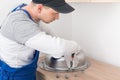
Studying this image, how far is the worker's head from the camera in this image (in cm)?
95

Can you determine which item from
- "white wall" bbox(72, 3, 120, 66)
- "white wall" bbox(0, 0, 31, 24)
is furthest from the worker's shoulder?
"white wall" bbox(72, 3, 120, 66)

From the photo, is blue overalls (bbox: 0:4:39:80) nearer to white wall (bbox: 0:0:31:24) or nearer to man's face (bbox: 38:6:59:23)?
man's face (bbox: 38:6:59:23)

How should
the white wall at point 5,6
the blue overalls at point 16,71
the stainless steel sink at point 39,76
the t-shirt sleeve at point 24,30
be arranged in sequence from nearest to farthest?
the t-shirt sleeve at point 24,30
the blue overalls at point 16,71
the stainless steel sink at point 39,76
the white wall at point 5,6

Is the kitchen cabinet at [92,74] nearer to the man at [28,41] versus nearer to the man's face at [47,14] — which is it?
the man at [28,41]

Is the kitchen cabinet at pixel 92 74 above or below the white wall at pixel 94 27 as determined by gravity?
below

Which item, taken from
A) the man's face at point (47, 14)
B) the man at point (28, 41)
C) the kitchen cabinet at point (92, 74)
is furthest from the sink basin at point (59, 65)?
the man's face at point (47, 14)

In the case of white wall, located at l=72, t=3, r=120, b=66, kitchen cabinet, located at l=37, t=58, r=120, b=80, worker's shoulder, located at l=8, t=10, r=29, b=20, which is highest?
worker's shoulder, located at l=8, t=10, r=29, b=20

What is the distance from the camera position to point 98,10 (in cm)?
142

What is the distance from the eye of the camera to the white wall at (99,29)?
1345 mm

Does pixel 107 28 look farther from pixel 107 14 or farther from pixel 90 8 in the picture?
pixel 90 8

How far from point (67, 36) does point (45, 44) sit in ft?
2.57

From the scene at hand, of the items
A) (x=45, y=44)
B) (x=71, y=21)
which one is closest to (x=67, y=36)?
(x=71, y=21)

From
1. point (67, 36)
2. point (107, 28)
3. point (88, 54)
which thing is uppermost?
point (107, 28)

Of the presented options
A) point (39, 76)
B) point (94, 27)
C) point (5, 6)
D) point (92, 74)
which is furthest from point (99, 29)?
point (5, 6)
